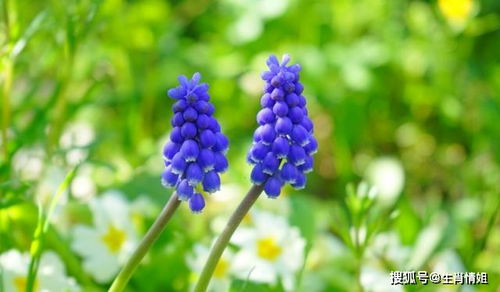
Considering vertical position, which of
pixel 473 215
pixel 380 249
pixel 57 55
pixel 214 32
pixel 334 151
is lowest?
pixel 380 249

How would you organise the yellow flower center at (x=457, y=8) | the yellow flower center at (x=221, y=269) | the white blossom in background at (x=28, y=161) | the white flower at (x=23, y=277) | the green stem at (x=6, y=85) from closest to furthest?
the white flower at (x=23, y=277)
the green stem at (x=6, y=85)
the yellow flower center at (x=221, y=269)
the white blossom in background at (x=28, y=161)
the yellow flower center at (x=457, y=8)

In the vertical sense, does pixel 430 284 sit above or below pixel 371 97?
below

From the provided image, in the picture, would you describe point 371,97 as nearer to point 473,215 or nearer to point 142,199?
point 473,215

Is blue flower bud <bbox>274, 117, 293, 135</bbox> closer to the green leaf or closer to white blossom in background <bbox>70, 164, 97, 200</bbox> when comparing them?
the green leaf

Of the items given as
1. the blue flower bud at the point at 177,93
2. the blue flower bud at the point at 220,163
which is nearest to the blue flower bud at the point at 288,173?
the blue flower bud at the point at 220,163

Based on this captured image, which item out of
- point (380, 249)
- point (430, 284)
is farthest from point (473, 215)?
point (430, 284)

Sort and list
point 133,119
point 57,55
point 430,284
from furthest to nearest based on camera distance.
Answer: point 133,119, point 57,55, point 430,284

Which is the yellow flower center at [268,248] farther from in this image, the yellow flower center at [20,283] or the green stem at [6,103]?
the green stem at [6,103]
